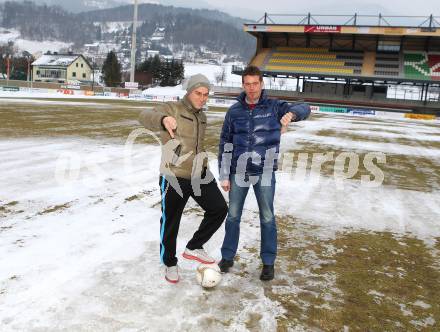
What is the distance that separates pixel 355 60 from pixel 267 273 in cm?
5031

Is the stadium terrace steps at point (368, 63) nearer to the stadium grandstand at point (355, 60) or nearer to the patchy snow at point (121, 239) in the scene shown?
the stadium grandstand at point (355, 60)

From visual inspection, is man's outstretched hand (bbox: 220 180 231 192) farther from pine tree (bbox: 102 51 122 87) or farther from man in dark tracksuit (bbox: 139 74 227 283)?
pine tree (bbox: 102 51 122 87)

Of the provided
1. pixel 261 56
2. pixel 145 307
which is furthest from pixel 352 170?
pixel 261 56

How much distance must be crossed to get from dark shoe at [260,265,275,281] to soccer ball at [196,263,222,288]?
416 millimetres

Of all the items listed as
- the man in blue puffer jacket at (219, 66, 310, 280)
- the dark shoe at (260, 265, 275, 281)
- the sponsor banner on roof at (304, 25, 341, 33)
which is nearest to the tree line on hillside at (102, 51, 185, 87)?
the sponsor banner on roof at (304, 25, 341, 33)

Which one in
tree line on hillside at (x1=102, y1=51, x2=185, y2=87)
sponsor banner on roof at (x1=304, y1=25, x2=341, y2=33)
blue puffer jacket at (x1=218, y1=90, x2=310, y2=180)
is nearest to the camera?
blue puffer jacket at (x1=218, y1=90, x2=310, y2=180)

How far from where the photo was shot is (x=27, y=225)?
187 inches

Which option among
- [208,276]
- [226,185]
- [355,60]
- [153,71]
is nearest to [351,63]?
[355,60]

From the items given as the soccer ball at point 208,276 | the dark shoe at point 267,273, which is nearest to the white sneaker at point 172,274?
the soccer ball at point 208,276

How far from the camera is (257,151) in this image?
368 centimetres

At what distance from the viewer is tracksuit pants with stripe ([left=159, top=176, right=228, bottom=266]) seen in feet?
11.4

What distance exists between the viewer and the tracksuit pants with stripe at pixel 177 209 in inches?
137

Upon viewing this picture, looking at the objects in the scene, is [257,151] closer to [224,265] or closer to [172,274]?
[224,265]

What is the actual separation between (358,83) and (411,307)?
52.7 m
